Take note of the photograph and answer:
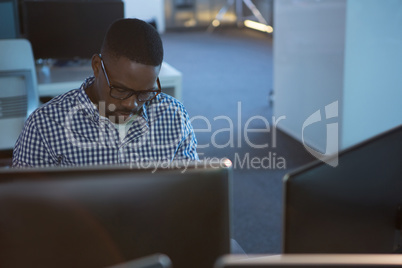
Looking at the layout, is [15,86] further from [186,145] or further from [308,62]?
[308,62]

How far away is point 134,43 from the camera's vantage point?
5.01ft

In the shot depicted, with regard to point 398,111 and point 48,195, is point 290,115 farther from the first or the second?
point 48,195

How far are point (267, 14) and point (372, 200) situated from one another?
352 inches

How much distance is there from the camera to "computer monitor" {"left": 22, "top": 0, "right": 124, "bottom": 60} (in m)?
3.55

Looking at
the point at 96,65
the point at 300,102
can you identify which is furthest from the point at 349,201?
the point at 300,102

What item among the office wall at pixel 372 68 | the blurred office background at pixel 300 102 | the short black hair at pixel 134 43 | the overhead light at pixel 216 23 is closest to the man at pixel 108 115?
the short black hair at pixel 134 43

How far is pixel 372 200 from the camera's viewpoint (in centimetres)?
99

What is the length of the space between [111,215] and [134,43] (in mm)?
747

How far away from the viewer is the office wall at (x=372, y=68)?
3293 mm

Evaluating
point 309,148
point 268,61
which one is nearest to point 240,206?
point 309,148

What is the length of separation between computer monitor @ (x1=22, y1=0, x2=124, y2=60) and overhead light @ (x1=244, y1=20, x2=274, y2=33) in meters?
6.05

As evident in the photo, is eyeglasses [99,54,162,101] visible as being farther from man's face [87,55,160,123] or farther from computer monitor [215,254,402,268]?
computer monitor [215,254,402,268]

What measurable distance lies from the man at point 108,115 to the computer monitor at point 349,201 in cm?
75

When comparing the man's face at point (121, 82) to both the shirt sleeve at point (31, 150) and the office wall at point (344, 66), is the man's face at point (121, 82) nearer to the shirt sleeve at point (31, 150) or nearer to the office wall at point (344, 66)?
the shirt sleeve at point (31, 150)
